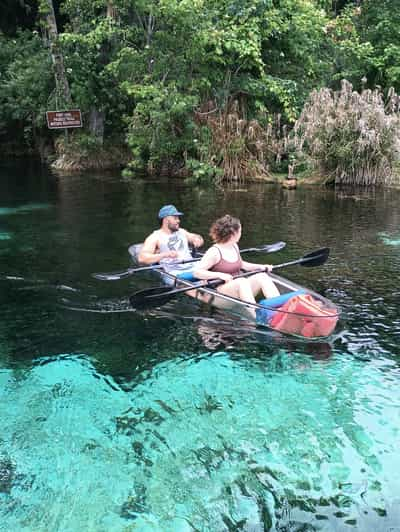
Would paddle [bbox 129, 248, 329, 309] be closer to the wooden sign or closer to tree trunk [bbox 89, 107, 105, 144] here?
the wooden sign

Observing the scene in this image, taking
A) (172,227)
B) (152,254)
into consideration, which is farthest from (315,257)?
(152,254)

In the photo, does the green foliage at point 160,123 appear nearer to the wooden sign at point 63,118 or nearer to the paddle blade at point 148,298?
the wooden sign at point 63,118

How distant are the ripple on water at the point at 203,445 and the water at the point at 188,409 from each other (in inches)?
0.4

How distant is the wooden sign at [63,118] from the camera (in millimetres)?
19609

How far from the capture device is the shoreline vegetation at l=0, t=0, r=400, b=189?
1469 centimetres

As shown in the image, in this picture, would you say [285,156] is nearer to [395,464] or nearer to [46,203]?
[46,203]

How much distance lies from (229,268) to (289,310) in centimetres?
102

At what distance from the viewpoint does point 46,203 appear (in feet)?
45.0

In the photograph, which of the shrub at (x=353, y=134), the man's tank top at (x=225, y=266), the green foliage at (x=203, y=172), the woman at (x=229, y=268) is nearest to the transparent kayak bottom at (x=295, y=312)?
the woman at (x=229, y=268)

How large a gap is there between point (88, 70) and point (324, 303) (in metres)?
16.7

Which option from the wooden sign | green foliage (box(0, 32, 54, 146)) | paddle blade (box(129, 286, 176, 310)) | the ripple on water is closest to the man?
paddle blade (box(129, 286, 176, 310))

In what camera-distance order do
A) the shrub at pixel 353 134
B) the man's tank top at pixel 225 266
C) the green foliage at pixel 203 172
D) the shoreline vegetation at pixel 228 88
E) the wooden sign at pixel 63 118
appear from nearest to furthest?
the man's tank top at pixel 225 266
the shrub at pixel 353 134
the shoreline vegetation at pixel 228 88
the green foliage at pixel 203 172
the wooden sign at pixel 63 118

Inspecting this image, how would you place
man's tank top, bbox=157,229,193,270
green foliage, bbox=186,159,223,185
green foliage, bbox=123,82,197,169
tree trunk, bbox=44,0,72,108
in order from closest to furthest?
man's tank top, bbox=157,229,193,270, green foliage, bbox=123,82,197,169, green foliage, bbox=186,159,223,185, tree trunk, bbox=44,0,72,108

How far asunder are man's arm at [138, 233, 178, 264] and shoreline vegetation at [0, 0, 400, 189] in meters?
8.29
